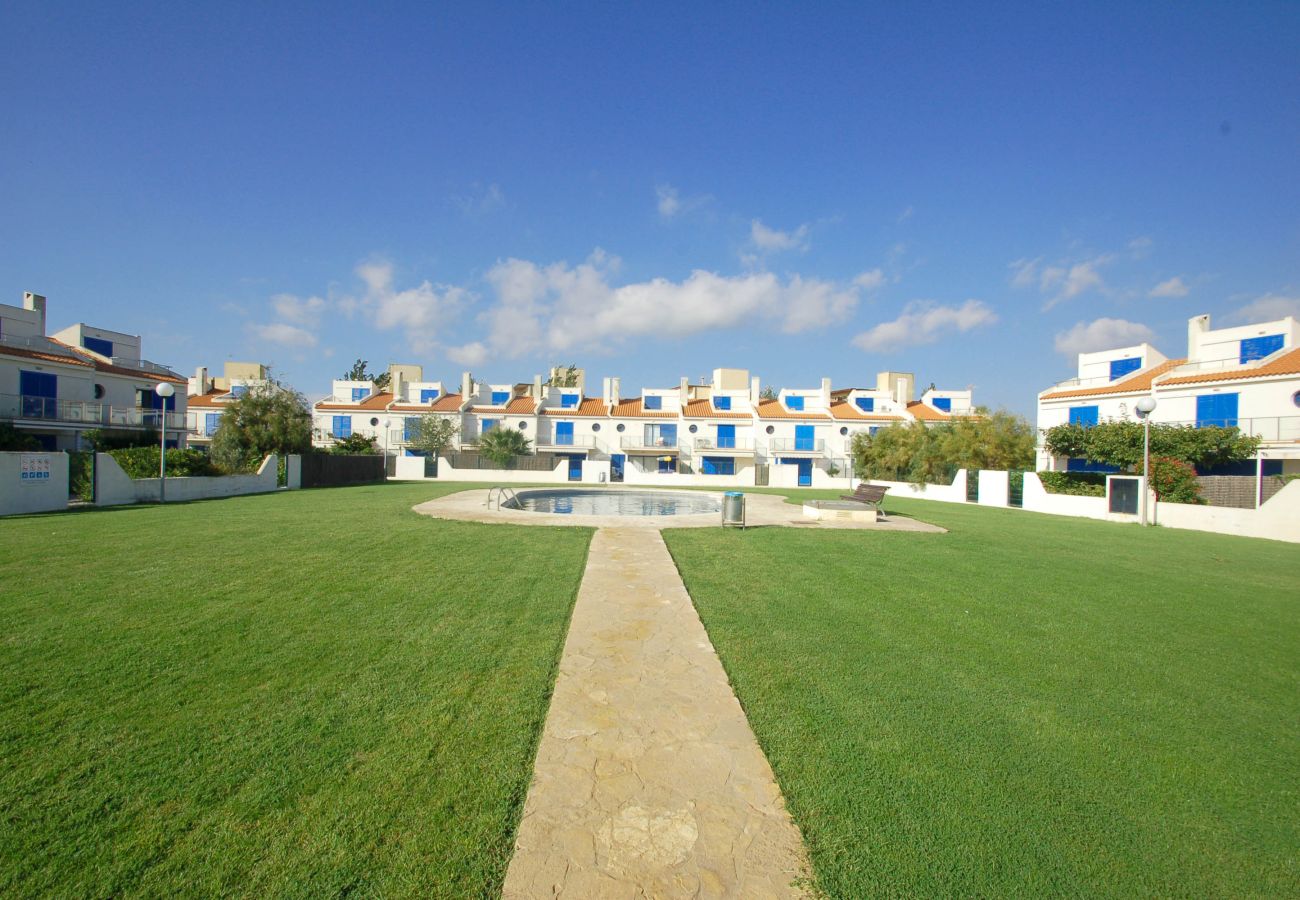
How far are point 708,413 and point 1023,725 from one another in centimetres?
4213

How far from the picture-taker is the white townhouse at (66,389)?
81.7ft

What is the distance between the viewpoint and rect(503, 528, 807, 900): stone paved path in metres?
2.49

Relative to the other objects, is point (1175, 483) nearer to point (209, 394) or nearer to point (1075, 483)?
point (1075, 483)

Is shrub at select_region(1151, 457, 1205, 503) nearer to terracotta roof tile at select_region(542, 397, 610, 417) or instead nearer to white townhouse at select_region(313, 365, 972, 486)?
Result: white townhouse at select_region(313, 365, 972, 486)

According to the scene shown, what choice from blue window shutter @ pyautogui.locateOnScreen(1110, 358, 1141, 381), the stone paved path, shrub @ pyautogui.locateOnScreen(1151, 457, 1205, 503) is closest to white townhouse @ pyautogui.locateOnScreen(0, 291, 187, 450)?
the stone paved path

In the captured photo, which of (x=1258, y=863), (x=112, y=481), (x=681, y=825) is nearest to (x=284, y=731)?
(x=681, y=825)

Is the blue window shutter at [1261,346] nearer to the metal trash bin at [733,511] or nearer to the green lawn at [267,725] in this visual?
the metal trash bin at [733,511]

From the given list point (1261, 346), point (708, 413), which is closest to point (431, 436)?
point (708, 413)

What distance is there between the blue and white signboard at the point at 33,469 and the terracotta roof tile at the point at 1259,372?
40.5 m

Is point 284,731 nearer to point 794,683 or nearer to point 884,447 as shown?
point 794,683

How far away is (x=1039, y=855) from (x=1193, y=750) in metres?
1.91

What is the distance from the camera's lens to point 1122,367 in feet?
111

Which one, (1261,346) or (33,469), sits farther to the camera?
(1261,346)

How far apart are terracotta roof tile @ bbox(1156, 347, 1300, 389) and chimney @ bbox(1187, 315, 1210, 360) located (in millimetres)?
3584
